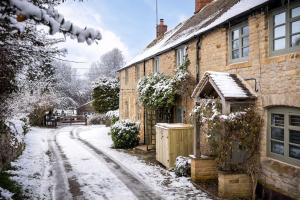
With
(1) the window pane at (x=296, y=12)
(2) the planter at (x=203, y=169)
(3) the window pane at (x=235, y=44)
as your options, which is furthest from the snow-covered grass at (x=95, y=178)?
(1) the window pane at (x=296, y=12)

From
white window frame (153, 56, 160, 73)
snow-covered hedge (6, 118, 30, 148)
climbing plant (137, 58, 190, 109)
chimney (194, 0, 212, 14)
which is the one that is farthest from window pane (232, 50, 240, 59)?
chimney (194, 0, 212, 14)

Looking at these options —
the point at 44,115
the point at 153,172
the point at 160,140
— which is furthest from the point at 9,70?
the point at 44,115

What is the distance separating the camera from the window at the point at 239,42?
35.2 ft

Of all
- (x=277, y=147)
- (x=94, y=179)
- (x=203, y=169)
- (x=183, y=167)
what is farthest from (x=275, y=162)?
(x=94, y=179)

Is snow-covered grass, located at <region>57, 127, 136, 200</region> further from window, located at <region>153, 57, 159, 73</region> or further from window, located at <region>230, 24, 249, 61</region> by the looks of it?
window, located at <region>153, 57, 159, 73</region>

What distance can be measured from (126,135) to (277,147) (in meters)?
12.1

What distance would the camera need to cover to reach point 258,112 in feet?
32.4

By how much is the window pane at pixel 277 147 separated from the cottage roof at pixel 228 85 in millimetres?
1438

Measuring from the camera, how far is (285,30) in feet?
29.1

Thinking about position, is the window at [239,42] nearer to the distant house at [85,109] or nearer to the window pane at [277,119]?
the window pane at [277,119]

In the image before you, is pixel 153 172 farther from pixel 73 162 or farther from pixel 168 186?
pixel 73 162

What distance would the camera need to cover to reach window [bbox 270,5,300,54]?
856 centimetres

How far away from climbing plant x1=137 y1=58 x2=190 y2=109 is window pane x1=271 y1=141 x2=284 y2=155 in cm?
612

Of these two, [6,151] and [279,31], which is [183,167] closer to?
[279,31]
